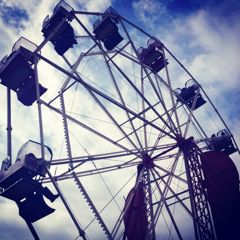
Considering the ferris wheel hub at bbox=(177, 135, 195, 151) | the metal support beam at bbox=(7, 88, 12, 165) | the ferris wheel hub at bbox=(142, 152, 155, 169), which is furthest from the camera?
the ferris wheel hub at bbox=(142, 152, 155, 169)

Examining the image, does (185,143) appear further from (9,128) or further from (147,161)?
(9,128)

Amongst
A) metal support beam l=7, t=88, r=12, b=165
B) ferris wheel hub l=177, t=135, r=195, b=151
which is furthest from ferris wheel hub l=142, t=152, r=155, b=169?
metal support beam l=7, t=88, r=12, b=165

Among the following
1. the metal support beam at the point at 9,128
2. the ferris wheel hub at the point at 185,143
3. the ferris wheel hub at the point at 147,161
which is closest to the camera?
the metal support beam at the point at 9,128

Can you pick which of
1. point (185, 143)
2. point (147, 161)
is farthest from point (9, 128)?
point (185, 143)

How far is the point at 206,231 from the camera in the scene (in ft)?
36.9

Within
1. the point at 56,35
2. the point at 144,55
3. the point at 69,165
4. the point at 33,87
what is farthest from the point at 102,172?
the point at 144,55

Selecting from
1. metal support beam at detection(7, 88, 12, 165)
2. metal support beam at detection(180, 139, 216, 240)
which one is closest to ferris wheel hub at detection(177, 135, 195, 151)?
metal support beam at detection(180, 139, 216, 240)

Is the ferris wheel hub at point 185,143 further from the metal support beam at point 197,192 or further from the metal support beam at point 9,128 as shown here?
the metal support beam at point 9,128

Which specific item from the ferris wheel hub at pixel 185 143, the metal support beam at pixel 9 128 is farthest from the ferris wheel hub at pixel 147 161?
the metal support beam at pixel 9 128

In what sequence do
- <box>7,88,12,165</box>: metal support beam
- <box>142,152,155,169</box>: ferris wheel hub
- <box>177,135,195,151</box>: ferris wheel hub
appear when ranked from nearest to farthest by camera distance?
<box>7,88,12,165</box>: metal support beam → <box>177,135,195,151</box>: ferris wheel hub → <box>142,152,155,169</box>: ferris wheel hub

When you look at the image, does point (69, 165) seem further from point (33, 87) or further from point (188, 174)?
point (188, 174)

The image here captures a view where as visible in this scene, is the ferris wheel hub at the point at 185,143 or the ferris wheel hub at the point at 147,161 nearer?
the ferris wheel hub at the point at 185,143

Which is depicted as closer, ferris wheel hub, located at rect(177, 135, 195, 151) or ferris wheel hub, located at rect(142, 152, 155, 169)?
ferris wheel hub, located at rect(177, 135, 195, 151)

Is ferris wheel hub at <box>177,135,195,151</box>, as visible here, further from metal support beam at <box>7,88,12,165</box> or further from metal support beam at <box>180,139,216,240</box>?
metal support beam at <box>7,88,12,165</box>
